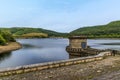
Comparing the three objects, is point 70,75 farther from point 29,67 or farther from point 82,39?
point 82,39

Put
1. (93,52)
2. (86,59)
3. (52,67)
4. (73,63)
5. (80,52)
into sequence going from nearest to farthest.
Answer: (52,67), (73,63), (86,59), (93,52), (80,52)

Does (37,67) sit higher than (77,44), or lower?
lower

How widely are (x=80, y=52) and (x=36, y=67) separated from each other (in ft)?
126

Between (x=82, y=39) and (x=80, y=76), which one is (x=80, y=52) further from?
(x=80, y=76)

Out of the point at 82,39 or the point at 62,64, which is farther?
the point at 82,39

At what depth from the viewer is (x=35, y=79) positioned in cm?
2231

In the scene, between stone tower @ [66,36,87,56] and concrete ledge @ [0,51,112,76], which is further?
stone tower @ [66,36,87,56]

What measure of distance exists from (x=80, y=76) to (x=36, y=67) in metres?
6.35

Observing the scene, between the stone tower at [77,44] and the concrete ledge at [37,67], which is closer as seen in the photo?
the concrete ledge at [37,67]

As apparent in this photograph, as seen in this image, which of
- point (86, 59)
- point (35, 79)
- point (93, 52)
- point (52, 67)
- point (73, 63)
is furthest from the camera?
point (93, 52)

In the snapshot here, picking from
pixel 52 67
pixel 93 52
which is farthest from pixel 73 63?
pixel 93 52

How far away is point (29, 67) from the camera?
86.0ft

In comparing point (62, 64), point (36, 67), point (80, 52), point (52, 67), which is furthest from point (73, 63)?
point (80, 52)

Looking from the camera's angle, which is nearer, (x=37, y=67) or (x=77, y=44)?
(x=37, y=67)
